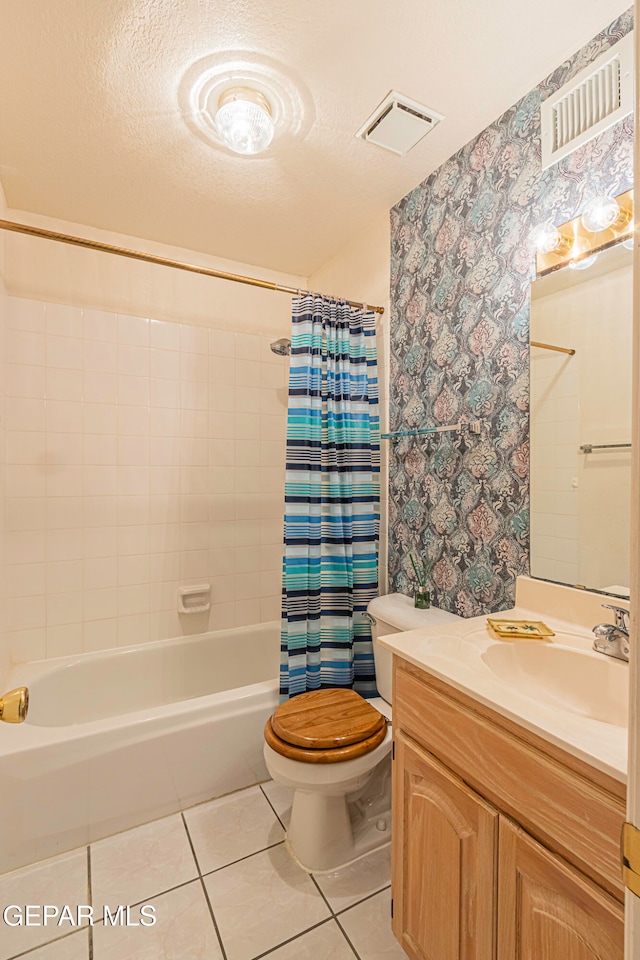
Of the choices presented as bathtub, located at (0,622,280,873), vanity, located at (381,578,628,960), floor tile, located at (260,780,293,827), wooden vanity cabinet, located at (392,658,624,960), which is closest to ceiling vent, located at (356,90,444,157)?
vanity, located at (381,578,628,960)

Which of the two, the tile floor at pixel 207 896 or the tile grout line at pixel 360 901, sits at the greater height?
the tile floor at pixel 207 896

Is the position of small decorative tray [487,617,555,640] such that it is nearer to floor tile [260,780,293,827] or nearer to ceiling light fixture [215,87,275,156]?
floor tile [260,780,293,827]

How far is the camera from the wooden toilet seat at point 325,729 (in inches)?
53.7

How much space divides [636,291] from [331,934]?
1649 millimetres

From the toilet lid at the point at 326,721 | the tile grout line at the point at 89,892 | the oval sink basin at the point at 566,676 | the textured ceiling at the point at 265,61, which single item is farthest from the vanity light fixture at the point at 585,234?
the tile grout line at the point at 89,892

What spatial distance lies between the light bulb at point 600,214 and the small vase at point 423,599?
1.26 metres

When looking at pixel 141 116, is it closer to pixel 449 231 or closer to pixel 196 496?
pixel 449 231

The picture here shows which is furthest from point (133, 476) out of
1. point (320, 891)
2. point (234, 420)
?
point (320, 891)

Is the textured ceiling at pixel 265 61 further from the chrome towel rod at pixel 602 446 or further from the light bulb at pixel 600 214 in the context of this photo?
the chrome towel rod at pixel 602 446

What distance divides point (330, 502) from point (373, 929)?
1.32m

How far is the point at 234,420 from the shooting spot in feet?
8.39

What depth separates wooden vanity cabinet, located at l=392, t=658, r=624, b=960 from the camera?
69 cm

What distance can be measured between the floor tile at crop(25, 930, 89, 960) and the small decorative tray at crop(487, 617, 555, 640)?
1350 mm

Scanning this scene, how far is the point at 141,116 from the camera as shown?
153cm
